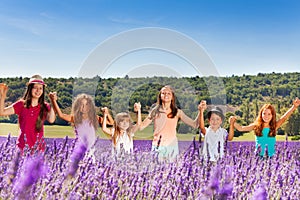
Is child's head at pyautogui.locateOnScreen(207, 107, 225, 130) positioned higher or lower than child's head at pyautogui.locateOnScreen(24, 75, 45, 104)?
lower

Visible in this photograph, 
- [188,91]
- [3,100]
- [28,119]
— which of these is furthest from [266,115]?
[3,100]

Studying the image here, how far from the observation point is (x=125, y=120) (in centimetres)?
561

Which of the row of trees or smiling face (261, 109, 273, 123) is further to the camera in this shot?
smiling face (261, 109, 273, 123)

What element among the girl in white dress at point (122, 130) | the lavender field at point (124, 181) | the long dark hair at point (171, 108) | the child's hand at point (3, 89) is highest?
the child's hand at point (3, 89)

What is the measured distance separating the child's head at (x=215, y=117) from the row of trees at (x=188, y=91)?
0.10 metres

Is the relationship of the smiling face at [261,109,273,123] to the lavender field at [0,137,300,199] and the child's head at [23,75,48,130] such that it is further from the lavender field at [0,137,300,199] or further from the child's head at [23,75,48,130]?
the child's head at [23,75,48,130]

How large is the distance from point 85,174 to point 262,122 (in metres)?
3.97

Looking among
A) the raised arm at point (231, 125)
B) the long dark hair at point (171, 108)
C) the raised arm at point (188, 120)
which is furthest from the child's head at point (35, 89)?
the raised arm at point (231, 125)

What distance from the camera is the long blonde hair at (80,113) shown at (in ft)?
16.6

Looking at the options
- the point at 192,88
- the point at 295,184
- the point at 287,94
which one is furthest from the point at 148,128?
the point at 287,94

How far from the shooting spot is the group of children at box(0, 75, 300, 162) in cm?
479

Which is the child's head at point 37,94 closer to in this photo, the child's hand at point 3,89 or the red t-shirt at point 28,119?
the red t-shirt at point 28,119

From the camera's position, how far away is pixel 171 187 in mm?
2381

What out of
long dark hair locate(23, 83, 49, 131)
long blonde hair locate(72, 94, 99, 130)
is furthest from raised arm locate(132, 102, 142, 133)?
long dark hair locate(23, 83, 49, 131)
